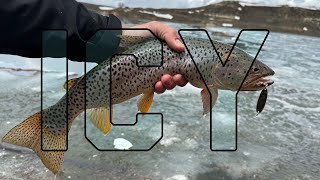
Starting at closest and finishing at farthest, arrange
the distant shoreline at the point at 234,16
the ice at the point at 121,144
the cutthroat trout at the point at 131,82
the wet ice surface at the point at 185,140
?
the cutthroat trout at the point at 131,82 < the wet ice surface at the point at 185,140 < the ice at the point at 121,144 < the distant shoreline at the point at 234,16

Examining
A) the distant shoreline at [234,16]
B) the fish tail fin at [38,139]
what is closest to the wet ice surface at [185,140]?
the fish tail fin at [38,139]

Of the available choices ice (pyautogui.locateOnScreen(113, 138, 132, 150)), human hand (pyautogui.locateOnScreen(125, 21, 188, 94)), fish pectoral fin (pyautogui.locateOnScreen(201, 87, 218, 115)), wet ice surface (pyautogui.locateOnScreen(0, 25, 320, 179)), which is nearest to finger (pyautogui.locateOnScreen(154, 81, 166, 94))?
human hand (pyautogui.locateOnScreen(125, 21, 188, 94))

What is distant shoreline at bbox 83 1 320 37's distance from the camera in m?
12.1

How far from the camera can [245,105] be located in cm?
473

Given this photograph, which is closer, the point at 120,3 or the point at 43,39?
the point at 43,39

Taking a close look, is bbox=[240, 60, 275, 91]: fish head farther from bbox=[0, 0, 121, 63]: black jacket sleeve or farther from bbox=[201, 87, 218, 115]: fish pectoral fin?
bbox=[0, 0, 121, 63]: black jacket sleeve

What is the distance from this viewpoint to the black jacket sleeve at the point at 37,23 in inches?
75.9

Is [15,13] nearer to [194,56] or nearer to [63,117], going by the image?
[63,117]

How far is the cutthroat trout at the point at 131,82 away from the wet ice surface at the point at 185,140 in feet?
3.65

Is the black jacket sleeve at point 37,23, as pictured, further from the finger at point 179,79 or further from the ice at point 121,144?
the ice at point 121,144

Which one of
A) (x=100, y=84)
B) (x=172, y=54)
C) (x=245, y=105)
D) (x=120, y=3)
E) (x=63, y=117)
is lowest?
(x=120, y=3)

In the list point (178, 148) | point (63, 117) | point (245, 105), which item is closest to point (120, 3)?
point (245, 105)

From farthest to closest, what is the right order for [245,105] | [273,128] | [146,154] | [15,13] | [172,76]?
[245,105], [273,128], [146,154], [172,76], [15,13]

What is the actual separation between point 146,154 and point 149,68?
1.65 meters
